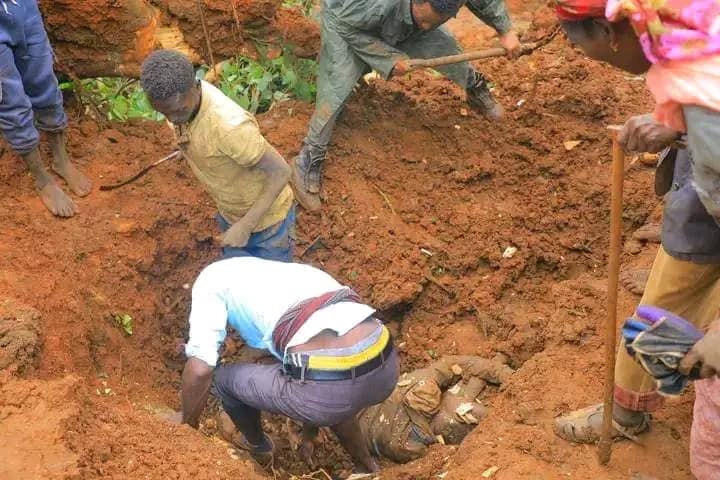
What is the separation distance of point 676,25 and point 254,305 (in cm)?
192

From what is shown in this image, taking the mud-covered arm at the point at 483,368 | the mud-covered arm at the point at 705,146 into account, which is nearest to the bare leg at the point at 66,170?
the mud-covered arm at the point at 483,368

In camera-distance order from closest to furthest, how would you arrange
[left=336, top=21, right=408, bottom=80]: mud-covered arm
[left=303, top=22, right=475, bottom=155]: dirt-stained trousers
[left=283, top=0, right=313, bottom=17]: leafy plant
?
[left=336, top=21, right=408, bottom=80]: mud-covered arm → [left=303, top=22, right=475, bottom=155]: dirt-stained trousers → [left=283, top=0, right=313, bottom=17]: leafy plant

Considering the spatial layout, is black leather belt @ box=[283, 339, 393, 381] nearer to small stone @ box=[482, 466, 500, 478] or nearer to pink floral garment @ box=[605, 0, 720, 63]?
small stone @ box=[482, 466, 500, 478]

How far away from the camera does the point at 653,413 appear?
10.9 feet

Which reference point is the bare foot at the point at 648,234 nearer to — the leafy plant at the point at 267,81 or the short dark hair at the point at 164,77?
the leafy plant at the point at 267,81

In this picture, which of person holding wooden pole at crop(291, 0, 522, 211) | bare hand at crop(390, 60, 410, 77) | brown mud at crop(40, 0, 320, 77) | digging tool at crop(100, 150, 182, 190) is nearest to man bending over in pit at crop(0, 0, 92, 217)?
digging tool at crop(100, 150, 182, 190)

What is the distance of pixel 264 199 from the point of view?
13.2 ft

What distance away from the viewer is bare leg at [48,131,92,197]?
4742 mm

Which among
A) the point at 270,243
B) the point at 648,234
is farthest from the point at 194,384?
the point at 648,234

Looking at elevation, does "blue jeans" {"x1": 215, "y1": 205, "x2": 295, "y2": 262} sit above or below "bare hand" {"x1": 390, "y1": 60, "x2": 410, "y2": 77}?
below

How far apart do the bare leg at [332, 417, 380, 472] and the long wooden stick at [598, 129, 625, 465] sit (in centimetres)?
110

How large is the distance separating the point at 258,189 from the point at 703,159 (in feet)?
8.43

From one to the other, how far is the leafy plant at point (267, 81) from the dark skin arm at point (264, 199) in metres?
1.91

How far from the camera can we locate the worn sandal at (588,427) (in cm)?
320
